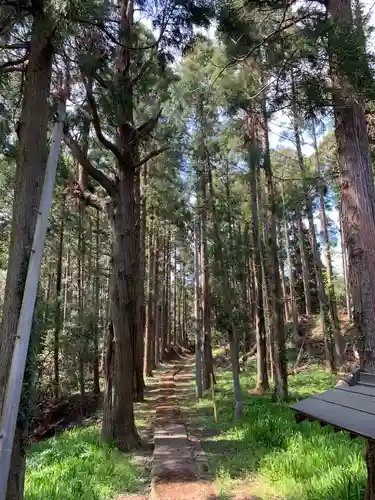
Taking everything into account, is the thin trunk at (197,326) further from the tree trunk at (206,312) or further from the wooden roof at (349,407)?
the wooden roof at (349,407)

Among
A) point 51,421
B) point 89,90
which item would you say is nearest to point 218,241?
point 89,90

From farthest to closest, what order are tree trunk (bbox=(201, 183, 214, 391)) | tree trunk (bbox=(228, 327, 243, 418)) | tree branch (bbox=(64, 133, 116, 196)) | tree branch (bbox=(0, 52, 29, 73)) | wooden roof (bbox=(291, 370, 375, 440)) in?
tree trunk (bbox=(201, 183, 214, 391))
tree trunk (bbox=(228, 327, 243, 418))
tree branch (bbox=(64, 133, 116, 196))
tree branch (bbox=(0, 52, 29, 73))
wooden roof (bbox=(291, 370, 375, 440))

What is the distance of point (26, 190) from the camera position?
13.3 feet

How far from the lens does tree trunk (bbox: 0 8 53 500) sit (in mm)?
3688

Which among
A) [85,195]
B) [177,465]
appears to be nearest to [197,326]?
[85,195]

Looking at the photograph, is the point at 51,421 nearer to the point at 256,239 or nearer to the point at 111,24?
the point at 256,239

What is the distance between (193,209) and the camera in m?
14.4

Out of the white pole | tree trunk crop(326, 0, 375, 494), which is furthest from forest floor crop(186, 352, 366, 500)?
the white pole

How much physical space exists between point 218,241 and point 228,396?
4724mm

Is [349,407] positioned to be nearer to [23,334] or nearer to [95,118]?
[23,334]

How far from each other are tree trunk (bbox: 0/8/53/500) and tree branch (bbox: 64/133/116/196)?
134 centimetres

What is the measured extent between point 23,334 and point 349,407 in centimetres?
264

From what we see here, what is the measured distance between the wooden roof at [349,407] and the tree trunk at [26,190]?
2473 mm

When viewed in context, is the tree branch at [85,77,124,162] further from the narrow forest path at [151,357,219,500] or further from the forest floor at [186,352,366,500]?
the forest floor at [186,352,366,500]
